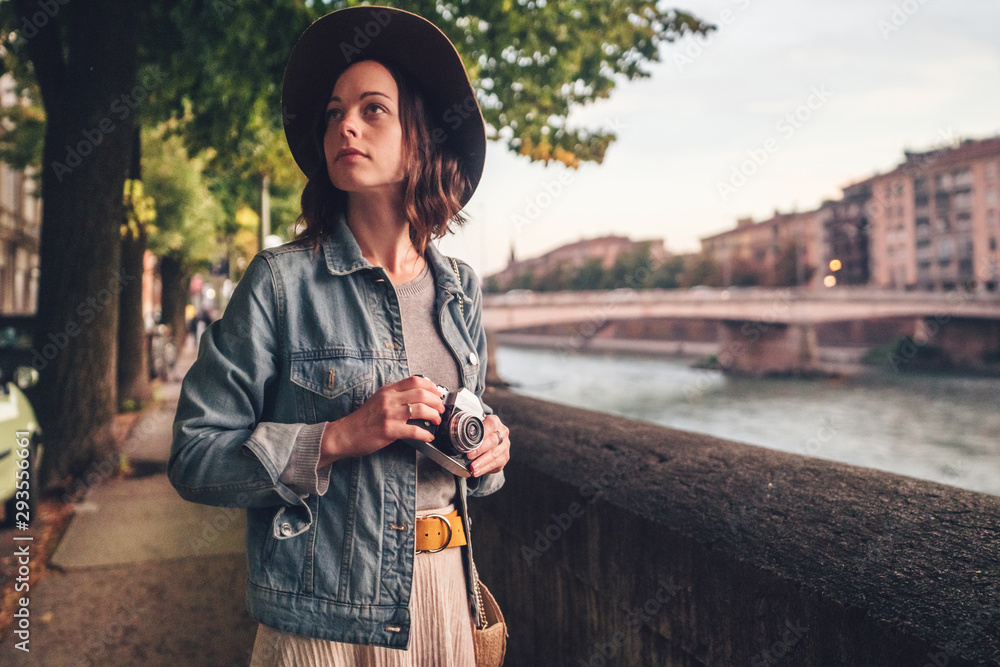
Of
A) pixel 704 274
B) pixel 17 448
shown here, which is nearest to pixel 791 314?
pixel 704 274

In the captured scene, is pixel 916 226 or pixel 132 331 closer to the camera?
pixel 132 331

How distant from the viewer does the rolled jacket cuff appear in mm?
1143

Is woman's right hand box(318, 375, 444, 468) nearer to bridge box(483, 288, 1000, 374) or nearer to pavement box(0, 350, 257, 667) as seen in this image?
pavement box(0, 350, 257, 667)

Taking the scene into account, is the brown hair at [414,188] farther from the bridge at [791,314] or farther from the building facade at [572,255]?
the building facade at [572,255]

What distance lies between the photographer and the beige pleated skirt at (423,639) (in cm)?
121

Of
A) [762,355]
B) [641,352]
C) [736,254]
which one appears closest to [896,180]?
[736,254]

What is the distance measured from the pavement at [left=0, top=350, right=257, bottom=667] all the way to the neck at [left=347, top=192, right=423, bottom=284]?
2.19 metres

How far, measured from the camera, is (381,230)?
143 cm

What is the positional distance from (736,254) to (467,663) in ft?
259

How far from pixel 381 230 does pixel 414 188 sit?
108 millimetres

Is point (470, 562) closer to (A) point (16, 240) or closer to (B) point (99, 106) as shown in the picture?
(B) point (99, 106)

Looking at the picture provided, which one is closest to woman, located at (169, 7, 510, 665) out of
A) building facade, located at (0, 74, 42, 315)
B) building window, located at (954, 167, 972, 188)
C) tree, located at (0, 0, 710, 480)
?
tree, located at (0, 0, 710, 480)

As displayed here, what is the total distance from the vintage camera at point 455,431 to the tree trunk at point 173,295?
1589 centimetres

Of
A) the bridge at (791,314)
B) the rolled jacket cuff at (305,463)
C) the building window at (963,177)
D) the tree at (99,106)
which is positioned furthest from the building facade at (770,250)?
the rolled jacket cuff at (305,463)
